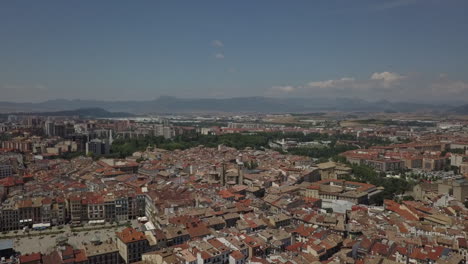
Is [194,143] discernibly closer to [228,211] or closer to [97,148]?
[97,148]

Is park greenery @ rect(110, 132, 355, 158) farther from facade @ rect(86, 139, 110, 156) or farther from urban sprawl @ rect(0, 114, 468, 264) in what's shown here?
urban sprawl @ rect(0, 114, 468, 264)

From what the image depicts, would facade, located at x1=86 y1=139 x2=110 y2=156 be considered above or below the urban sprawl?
above

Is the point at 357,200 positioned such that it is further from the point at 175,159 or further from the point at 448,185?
the point at 175,159

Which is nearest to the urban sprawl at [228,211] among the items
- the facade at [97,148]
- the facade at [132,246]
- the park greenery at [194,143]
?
the facade at [132,246]

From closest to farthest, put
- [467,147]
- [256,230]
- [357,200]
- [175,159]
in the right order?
[256,230]
[357,200]
[175,159]
[467,147]

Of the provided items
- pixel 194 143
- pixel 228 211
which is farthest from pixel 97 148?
pixel 228 211

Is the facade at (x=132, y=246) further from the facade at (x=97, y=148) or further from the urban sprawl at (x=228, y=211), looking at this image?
the facade at (x=97, y=148)

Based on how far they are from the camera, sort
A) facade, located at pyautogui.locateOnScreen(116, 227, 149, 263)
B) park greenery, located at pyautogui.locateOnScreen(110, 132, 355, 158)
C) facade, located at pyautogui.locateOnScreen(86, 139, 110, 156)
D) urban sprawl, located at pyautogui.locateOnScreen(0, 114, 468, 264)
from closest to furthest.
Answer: urban sprawl, located at pyautogui.locateOnScreen(0, 114, 468, 264), facade, located at pyautogui.locateOnScreen(116, 227, 149, 263), facade, located at pyautogui.locateOnScreen(86, 139, 110, 156), park greenery, located at pyautogui.locateOnScreen(110, 132, 355, 158)

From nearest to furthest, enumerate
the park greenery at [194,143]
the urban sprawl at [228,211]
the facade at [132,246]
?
the urban sprawl at [228,211] < the facade at [132,246] < the park greenery at [194,143]

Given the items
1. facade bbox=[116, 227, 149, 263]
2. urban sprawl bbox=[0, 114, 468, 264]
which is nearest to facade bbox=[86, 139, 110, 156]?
urban sprawl bbox=[0, 114, 468, 264]

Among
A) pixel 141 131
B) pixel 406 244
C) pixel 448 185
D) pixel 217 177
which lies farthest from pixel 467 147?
pixel 141 131

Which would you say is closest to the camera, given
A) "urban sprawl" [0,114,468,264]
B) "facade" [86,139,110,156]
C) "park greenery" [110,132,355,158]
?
"urban sprawl" [0,114,468,264]
